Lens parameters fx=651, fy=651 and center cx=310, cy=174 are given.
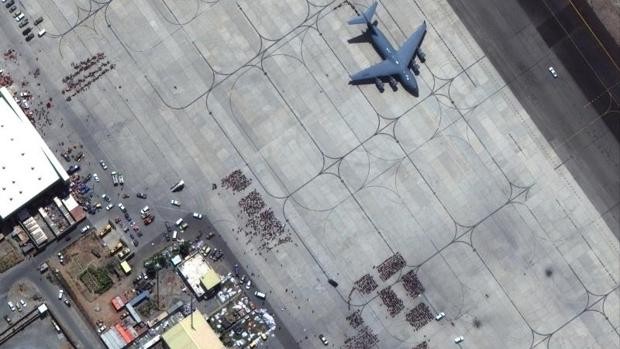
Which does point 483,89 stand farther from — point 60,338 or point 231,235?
point 60,338

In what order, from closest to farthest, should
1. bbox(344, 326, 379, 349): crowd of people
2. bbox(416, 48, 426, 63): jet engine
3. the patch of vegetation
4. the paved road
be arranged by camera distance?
the patch of vegetation < bbox(344, 326, 379, 349): crowd of people < bbox(416, 48, 426, 63): jet engine < the paved road

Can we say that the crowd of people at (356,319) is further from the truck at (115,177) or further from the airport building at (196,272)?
the truck at (115,177)

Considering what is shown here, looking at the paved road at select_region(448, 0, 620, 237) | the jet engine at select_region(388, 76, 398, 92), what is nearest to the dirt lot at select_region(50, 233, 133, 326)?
the jet engine at select_region(388, 76, 398, 92)

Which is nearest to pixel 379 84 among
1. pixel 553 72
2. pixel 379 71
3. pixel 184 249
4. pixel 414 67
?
pixel 379 71

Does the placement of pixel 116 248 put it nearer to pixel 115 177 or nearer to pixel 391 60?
pixel 115 177

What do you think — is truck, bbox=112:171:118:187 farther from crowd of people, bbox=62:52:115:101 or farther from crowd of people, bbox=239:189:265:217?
crowd of people, bbox=239:189:265:217

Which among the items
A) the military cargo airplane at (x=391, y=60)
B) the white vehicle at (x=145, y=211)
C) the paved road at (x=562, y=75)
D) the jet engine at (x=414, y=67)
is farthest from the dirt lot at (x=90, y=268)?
the paved road at (x=562, y=75)
